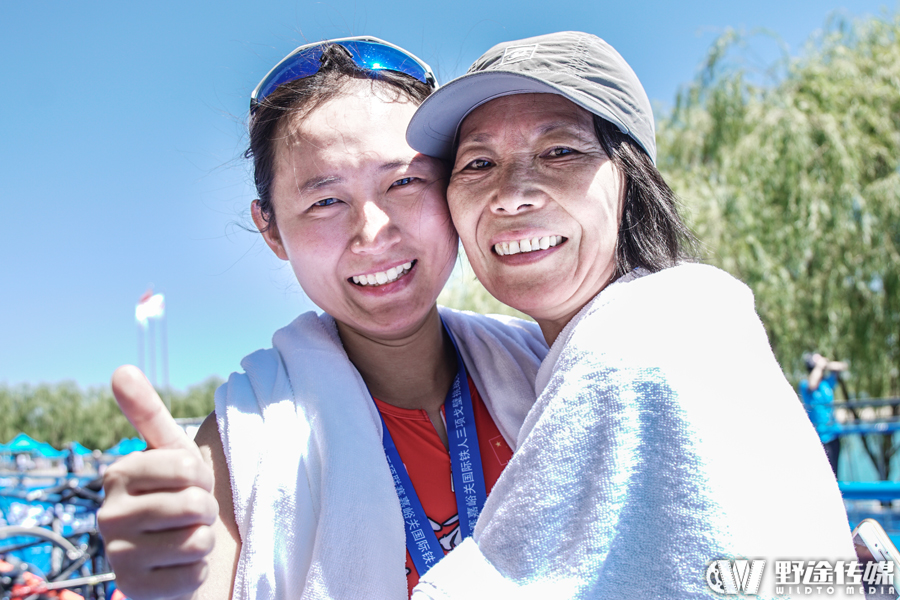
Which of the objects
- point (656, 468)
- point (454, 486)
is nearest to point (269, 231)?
point (454, 486)

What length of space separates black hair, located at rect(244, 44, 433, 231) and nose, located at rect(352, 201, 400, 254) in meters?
0.32

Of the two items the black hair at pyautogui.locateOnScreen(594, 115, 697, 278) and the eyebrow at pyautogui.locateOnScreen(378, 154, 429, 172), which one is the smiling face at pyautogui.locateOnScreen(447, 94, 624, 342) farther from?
the eyebrow at pyautogui.locateOnScreen(378, 154, 429, 172)

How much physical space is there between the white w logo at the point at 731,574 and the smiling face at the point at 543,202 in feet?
2.39

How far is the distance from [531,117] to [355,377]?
791 mm

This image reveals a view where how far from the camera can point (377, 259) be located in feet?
5.36

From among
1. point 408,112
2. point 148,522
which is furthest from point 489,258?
point 148,522

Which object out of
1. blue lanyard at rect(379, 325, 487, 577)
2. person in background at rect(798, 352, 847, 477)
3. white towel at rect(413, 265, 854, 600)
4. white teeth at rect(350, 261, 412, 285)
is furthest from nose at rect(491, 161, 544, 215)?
person in background at rect(798, 352, 847, 477)

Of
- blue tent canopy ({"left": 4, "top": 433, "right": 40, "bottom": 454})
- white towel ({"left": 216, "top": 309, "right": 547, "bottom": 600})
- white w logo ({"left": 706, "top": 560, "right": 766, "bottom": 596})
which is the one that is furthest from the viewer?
blue tent canopy ({"left": 4, "top": 433, "right": 40, "bottom": 454})

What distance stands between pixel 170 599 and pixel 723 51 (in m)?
9.43

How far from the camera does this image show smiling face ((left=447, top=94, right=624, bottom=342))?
1.50 meters

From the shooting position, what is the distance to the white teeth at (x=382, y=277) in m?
1.68

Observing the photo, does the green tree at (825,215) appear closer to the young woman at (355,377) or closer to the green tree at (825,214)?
the green tree at (825,214)

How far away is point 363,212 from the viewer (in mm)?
1620

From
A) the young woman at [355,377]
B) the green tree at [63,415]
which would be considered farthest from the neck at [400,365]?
the green tree at [63,415]
